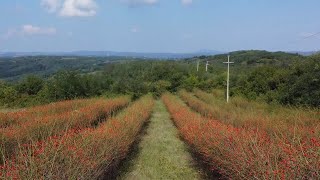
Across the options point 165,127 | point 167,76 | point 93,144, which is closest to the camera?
point 93,144

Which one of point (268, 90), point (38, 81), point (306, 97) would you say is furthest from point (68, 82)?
point (306, 97)

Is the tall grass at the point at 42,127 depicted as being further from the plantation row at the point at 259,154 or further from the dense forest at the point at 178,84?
the dense forest at the point at 178,84

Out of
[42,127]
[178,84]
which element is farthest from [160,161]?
[178,84]

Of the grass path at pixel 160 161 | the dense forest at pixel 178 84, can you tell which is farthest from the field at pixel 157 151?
the dense forest at pixel 178 84

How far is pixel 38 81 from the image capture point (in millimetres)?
47125

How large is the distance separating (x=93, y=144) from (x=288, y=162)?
4.05 metres

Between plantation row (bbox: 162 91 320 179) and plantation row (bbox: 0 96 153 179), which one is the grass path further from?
plantation row (bbox: 162 91 320 179)

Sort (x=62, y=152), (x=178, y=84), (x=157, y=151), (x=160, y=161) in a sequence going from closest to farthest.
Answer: (x=62, y=152)
(x=160, y=161)
(x=157, y=151)
(x=178, y=84)

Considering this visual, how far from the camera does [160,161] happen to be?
38.1 feet

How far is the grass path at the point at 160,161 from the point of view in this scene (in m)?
9.95

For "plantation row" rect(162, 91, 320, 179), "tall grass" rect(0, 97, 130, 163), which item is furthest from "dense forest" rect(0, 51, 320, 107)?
"plantation row" rect(162, 91, 320, 179)

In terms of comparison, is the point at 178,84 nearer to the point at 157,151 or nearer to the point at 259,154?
the point at 157,151

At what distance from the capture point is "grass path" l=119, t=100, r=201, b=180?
32.7ft

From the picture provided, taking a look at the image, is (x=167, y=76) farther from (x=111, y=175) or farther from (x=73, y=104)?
(x=111, y=175)
